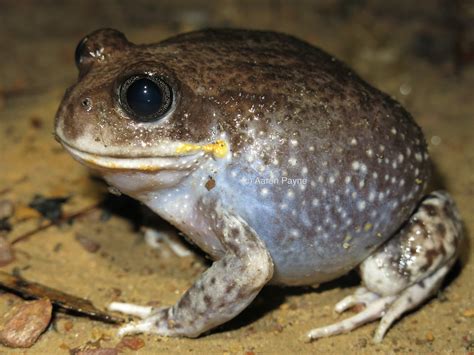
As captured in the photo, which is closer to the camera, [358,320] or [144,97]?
[144,97]

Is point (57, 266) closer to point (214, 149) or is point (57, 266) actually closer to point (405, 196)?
point (214, 149)

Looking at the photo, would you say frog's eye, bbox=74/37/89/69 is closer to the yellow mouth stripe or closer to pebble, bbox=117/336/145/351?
the yellow mouth stripe

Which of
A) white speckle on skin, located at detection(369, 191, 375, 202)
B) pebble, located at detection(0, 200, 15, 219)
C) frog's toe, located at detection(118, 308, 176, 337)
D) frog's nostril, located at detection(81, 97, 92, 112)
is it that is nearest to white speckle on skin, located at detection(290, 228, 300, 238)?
white speckle on skin, located at detection(369, 191, 375, 202)

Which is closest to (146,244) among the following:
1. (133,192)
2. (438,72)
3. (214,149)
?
(133,192)

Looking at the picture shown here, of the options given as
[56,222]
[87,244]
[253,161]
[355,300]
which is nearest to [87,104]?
[253,161]

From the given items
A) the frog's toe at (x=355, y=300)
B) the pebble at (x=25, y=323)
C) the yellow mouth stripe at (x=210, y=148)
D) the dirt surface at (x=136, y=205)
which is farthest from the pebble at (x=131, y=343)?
the frog's toe at (x=355, y=300)

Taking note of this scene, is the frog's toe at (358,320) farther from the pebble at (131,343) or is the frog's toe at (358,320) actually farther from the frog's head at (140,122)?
the frog's head at (140,122)

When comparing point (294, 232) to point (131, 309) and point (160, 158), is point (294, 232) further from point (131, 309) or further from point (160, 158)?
point (131, 309)
